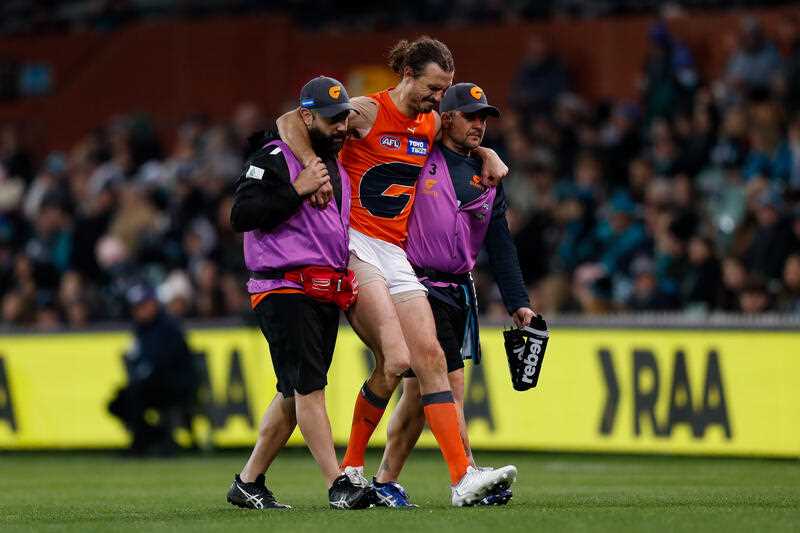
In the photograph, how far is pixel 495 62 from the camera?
21609 millimetres

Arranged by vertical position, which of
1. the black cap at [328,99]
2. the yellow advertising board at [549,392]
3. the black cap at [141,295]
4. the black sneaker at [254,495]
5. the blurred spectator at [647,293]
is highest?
the black cap at [328,99]

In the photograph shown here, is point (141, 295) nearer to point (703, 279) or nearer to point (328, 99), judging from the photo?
point (703, 279)

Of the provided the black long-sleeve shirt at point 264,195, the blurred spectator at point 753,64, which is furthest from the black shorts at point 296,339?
the blurred spectator at point 753,64

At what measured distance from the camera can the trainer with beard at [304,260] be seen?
921cm

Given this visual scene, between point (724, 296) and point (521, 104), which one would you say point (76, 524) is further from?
point (521, 104)

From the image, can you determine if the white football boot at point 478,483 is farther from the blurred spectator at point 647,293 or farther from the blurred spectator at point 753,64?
the blurred spectator at point 753,64

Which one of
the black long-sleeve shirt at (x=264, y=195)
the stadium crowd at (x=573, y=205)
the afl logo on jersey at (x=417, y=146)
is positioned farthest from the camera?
the stadium crowd at (x=573, y=205)

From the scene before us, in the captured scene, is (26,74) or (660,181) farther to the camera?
(26,74)

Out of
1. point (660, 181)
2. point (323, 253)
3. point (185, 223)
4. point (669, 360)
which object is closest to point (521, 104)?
point (660, 181)

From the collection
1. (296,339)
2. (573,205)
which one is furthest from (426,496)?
(573,205)

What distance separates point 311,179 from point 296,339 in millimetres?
882

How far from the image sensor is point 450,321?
9.98 m

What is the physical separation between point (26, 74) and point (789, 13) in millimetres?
12050

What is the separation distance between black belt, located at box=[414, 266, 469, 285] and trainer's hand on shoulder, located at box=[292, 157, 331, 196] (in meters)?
0.97
